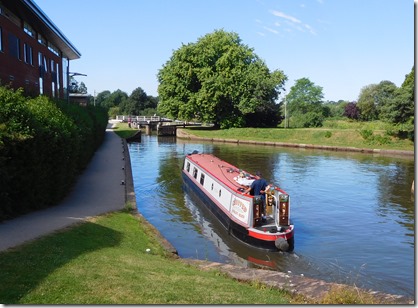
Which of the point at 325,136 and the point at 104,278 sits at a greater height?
the point at 325,136

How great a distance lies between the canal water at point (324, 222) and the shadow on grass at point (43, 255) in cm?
303

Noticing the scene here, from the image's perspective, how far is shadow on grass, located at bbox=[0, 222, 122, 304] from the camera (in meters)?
6.18

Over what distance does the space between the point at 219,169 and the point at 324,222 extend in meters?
5.21

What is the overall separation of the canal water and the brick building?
8.89 meters

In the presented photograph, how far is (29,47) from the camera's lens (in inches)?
1064

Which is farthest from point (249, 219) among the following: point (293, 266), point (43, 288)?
point (43, 288)

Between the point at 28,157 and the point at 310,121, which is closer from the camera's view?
the point at 28,157

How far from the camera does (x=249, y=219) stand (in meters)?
13.2

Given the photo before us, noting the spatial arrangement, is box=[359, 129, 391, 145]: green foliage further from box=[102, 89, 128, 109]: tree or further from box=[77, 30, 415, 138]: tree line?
box=[102, 89, 128, 109]: tree

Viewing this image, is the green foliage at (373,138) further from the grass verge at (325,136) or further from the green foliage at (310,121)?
the green foliage at (310,121)

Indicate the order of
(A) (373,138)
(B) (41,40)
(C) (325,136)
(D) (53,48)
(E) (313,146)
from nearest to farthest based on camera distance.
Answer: (B) (41,40) < (D) (53,48) < (A) (373,138) < (E) (313,146) < (C) (325,136)

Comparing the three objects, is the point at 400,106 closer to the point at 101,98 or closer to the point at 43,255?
the point at 43,255

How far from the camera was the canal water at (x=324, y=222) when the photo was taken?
39.1 ft

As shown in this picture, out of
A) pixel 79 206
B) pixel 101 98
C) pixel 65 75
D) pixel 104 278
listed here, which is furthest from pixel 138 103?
pixel 104 278
